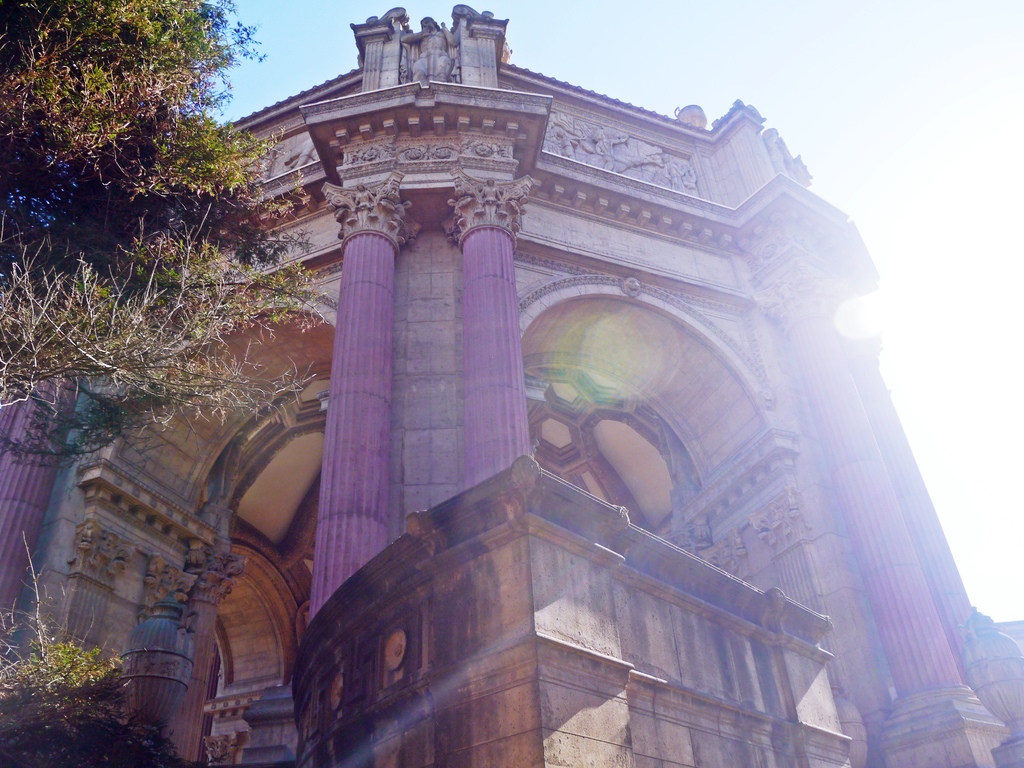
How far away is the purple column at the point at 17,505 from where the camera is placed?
13750mm

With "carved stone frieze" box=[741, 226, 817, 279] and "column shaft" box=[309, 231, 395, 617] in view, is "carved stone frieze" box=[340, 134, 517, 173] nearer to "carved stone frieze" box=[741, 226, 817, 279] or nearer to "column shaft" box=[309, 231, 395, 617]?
"column shaft" box=[309, 231, 395, 617]

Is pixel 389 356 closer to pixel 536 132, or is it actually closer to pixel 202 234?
pixel 202 234

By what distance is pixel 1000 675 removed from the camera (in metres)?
10.1

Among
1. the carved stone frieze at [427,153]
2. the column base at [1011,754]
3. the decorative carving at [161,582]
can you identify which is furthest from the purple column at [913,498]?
the decorative carving at [161,582]

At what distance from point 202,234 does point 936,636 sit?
12774 mm

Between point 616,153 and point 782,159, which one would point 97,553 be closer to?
point 616,153

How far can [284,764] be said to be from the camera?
9.15m

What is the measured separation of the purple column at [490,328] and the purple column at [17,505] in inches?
298

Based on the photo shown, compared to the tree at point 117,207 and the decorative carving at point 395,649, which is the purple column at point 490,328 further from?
the decorative carving at point 395,649

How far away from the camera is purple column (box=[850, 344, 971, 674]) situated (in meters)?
16.6

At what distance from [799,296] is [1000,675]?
10086 millimetres

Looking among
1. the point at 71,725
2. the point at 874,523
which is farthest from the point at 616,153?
the point at 71,725

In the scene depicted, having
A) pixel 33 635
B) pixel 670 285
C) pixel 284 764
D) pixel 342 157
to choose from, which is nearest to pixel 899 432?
pixel 670 285

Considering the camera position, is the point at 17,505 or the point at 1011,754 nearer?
the point at 1011,754
